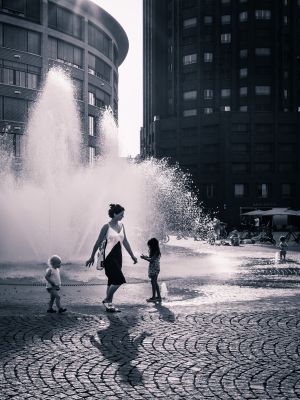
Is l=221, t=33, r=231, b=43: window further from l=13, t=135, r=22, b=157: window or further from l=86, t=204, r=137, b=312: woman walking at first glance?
l=86, t=204, r=137, b=312: woman walking

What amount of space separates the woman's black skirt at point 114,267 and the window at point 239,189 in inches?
2633

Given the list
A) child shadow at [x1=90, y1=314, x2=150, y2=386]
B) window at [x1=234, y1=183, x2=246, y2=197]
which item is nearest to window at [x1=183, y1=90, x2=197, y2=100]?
window at [x1=234, y1=183, x2=246, y2=197]

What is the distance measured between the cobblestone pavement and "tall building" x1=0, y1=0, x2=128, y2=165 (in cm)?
4074

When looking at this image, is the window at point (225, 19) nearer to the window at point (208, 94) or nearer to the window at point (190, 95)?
the window at point (208, 94)

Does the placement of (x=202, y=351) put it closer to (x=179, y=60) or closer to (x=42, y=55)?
(x=42, y=55)

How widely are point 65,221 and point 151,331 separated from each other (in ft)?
51.4

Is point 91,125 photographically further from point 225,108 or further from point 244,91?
point 244,91

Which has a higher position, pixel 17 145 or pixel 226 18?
pixel 226 18

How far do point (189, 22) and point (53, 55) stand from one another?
35144 millimetres

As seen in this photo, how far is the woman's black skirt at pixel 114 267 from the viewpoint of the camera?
8.95 metres

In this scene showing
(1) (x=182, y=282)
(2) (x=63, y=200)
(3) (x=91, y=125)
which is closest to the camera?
(1) (x=182, y=282)

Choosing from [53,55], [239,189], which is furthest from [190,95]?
[53,55]

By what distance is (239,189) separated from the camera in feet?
245

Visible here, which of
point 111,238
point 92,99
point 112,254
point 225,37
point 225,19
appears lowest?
point 112,254
